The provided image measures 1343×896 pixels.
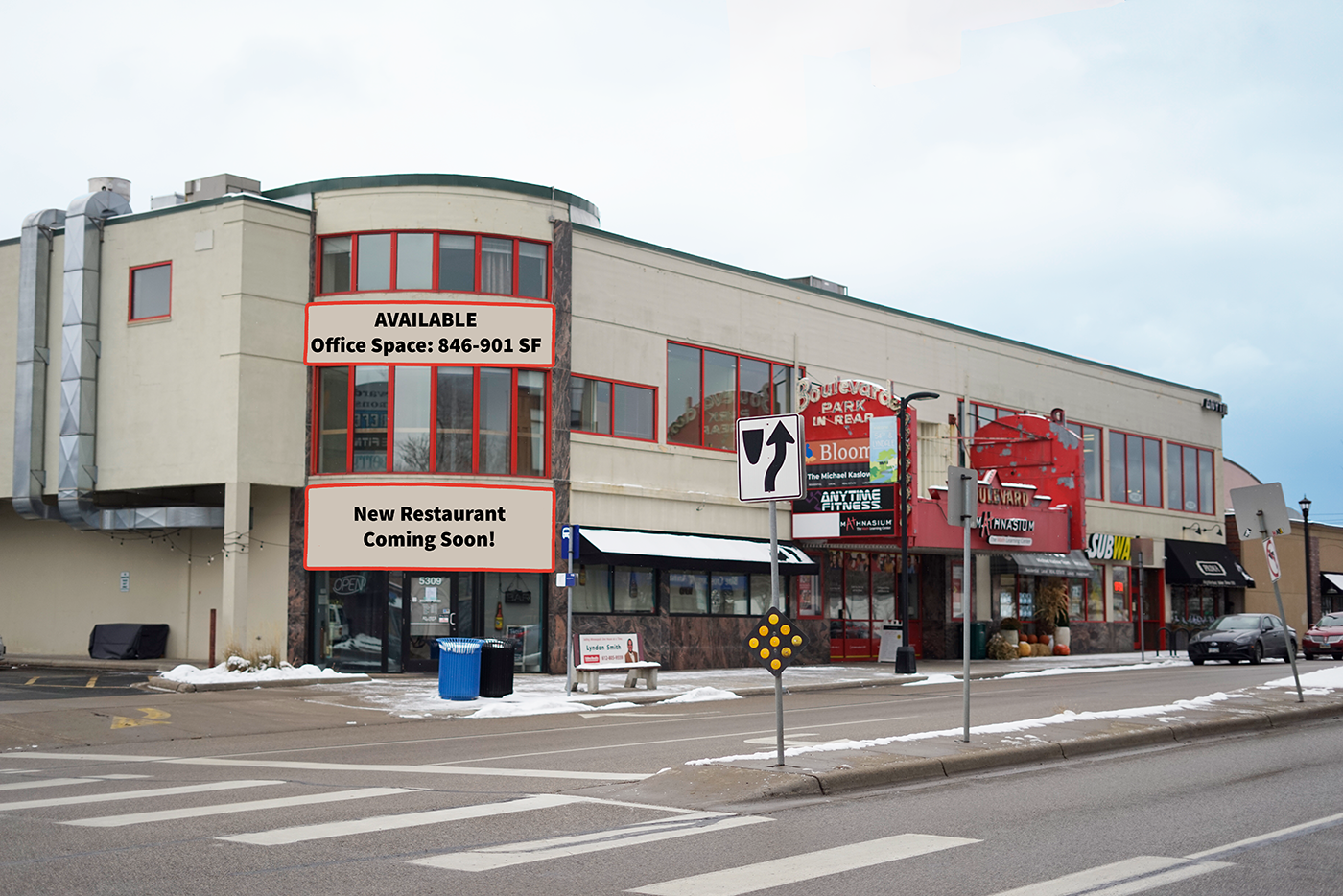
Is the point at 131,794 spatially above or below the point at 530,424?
below

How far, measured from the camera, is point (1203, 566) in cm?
4847

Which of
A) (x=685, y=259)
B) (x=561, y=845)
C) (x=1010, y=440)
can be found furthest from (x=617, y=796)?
(x=1010, y=440)

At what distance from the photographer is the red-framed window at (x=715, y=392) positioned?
3231 cm

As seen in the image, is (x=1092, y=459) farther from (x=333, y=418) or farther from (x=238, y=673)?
(x=238, y=673)

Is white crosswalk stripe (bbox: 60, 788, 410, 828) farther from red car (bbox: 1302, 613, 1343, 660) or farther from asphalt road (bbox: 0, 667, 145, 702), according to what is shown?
red car (bbox: 1302, 613, 1343, 660)

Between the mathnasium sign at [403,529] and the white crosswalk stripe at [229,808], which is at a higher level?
Result: the mathnasium sign at [403,529]

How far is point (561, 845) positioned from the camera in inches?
337

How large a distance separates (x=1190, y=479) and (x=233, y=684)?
127ft

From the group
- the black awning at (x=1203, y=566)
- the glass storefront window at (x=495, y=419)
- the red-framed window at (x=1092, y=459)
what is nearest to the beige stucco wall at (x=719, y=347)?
the red-framed window at (x=1092, y=459)

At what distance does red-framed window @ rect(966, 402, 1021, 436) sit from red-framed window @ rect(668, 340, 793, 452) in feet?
26.6

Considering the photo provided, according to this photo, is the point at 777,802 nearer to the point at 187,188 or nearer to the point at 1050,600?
the point at 187,188

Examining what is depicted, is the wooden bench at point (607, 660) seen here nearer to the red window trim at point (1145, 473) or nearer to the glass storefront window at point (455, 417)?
the glass storefront window at point (455, 417)

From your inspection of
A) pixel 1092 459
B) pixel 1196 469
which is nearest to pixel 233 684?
pixel 1092 459

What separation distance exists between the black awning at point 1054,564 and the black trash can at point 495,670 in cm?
2071
